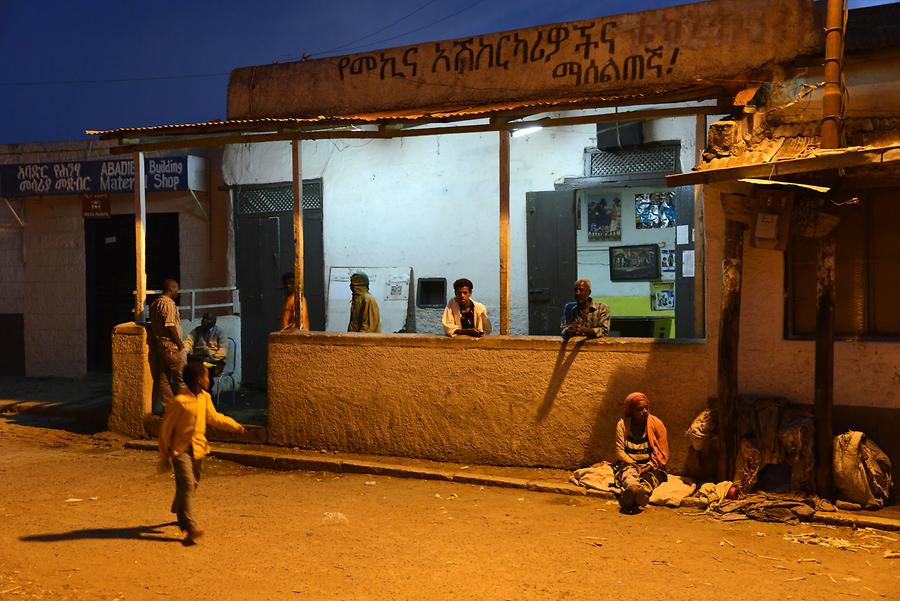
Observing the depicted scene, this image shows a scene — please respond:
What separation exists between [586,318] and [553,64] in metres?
2.74

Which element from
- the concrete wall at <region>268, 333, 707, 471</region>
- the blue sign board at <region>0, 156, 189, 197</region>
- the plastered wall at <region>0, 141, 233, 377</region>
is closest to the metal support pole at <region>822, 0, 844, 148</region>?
the concrete wall at <region>268, 333, 707, 471</region>

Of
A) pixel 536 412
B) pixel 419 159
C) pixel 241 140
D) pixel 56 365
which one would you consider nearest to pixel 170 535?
pixel 536 412

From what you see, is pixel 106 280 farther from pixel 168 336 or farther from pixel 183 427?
pixel 183 427

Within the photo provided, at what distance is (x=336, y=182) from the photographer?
12.0 meters

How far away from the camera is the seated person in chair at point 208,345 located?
1075 centimetres

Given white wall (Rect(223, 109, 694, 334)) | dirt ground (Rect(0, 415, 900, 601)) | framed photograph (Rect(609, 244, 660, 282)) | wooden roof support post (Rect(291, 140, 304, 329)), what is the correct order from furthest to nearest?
white wall (Rect(223, 109, 694, 334)), framed photograph (Rect(609, 244, 660, 282)), wooden roof support post (Rect(291, 140, 304, 329)), dirt ground (Rect(0, 415, 900, 601))

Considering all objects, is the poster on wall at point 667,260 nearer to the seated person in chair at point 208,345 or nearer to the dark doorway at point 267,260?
the dark doorway at point 267,260

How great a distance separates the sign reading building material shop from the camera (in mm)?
7927

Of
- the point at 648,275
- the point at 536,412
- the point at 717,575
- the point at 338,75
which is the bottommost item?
the point at 717,575

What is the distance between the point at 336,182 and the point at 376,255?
1.20 metres

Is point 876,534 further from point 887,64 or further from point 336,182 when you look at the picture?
point 336,182

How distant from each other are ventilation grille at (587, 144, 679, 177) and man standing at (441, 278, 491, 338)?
267 cm

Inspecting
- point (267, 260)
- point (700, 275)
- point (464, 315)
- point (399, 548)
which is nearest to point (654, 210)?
point (700, 275)

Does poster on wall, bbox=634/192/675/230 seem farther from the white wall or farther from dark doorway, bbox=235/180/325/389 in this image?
dark doorway, bbox=235/180/325/389
